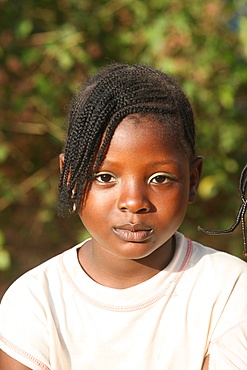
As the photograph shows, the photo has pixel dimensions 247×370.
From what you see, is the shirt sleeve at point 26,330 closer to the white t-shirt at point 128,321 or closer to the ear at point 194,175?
the white t-shirt at point 128,321

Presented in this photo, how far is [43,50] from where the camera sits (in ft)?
14.6

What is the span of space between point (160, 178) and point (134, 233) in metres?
0.17

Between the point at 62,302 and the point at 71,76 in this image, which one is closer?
the point at 62,302

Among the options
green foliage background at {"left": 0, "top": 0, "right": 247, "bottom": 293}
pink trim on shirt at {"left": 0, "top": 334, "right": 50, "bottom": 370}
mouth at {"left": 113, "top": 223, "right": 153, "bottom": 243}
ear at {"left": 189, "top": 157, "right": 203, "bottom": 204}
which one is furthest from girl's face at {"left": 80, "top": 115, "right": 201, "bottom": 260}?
green foliage background at {"left": 0, "top": 0, "right": 247, "bottom": 293}

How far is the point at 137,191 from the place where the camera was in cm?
233

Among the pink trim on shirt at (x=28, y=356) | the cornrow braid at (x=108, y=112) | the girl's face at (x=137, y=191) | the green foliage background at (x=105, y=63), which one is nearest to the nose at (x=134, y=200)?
the girl's face at (x=137, y=191)

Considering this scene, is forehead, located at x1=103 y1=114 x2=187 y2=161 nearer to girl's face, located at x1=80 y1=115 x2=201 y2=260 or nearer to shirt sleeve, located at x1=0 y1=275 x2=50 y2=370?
girl's face, located at x1=80 y1=115 x2=201 y2=260

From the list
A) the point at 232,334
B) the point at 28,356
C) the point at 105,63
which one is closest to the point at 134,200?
the point at 232,334

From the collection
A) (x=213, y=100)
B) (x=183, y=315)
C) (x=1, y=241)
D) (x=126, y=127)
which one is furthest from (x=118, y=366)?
(x=213, y=100)

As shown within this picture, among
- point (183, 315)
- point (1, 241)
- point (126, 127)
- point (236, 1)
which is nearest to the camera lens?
point (126, 127)

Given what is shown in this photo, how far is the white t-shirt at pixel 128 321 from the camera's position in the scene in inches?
100

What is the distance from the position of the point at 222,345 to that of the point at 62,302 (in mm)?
506

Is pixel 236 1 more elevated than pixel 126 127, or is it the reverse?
pixel 236 1

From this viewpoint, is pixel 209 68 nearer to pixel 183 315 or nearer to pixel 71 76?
pixel 71 76
